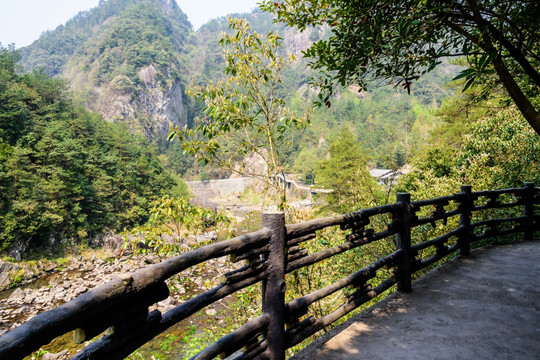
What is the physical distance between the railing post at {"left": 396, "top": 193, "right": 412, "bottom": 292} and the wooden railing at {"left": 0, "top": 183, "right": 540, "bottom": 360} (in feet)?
0.04

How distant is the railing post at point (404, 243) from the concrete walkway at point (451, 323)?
5.6 inches

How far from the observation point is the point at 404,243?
→ 11.6 feet

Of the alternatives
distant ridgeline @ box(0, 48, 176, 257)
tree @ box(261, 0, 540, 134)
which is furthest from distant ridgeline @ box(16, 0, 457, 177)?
tree @ box(261, 0, 540, 134)

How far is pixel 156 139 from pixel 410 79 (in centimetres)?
9268

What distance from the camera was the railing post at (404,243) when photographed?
3.49m

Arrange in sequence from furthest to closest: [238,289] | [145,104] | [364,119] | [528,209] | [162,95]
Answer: [364,119], [162,95], [145,104], [528,209], [238,289]

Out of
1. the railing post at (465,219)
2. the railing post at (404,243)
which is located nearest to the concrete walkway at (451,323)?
the railing post at (404,243)

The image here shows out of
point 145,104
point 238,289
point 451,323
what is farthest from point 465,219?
point 145,104

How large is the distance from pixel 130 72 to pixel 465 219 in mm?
103992

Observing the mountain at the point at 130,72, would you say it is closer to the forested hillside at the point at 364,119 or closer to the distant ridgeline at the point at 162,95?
the distant ridgeline at the point at 162,95

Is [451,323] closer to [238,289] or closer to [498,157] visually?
[238,289]

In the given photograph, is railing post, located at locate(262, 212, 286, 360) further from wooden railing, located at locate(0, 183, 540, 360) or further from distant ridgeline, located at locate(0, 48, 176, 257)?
distant ridgeline, located at locate(0, 48, 176, 257)

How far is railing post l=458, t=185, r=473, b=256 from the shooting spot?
4719 millimetres

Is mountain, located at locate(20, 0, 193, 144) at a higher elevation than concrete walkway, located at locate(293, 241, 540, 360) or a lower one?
higher
